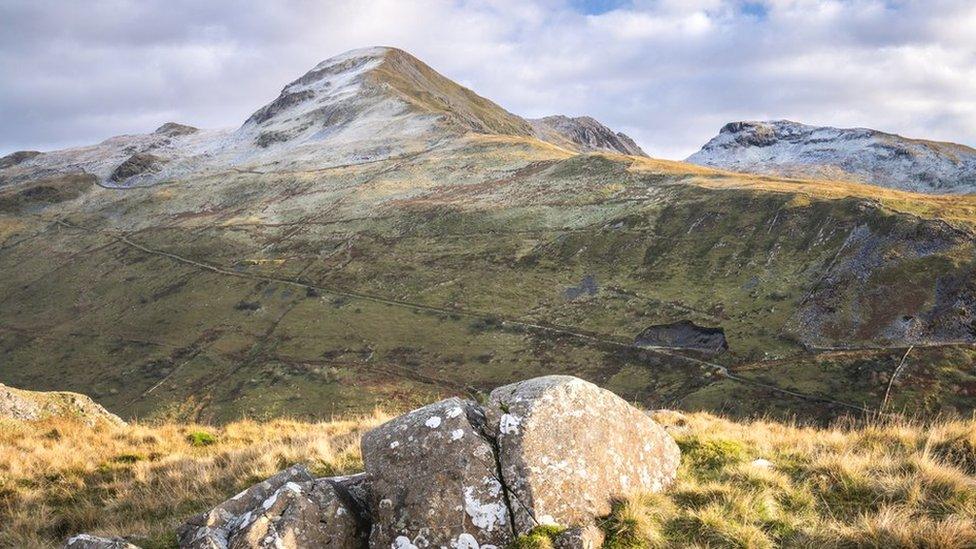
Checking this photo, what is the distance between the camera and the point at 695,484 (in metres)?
9.76

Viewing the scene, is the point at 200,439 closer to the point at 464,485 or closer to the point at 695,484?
the point at 464,485

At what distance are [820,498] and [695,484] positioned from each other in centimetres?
190

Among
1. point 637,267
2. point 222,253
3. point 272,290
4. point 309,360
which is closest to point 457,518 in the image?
point 309,360

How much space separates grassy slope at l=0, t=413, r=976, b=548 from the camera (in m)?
7.98

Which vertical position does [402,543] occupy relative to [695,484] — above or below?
below

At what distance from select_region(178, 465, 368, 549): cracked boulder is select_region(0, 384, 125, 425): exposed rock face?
43.5 ft

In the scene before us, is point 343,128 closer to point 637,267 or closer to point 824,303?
point 637,267

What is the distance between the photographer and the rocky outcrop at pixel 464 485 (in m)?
8.23

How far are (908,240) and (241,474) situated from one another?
56.2 metres

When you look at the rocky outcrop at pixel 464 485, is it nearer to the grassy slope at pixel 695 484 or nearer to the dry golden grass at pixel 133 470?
the grassy slope at pixel 695 484

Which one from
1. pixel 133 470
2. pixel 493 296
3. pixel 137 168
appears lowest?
pixel 493 296

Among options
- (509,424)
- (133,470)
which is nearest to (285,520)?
(509,424)

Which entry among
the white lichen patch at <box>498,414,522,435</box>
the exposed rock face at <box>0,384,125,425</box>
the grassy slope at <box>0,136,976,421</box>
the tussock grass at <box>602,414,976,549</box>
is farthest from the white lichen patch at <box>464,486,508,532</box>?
the grassy slope at <box>0,136,976,421</box>

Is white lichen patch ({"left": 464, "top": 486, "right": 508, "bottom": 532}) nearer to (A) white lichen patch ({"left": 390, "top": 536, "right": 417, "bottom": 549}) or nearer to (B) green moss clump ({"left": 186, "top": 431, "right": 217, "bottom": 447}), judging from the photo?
(A) white lichen patch ({"left": 390, "top": 536, "right": 417, "bottom": 549})
